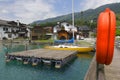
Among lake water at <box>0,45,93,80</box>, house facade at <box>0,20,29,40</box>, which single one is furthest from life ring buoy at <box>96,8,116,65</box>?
house facade at <box>0,20,29,40</box>

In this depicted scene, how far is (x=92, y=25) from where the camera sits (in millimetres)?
105438

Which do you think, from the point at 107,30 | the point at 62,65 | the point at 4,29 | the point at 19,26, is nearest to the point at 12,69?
the point at 62,65

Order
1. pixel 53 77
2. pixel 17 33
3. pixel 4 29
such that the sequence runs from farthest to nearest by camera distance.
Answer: pixel 17 33 < pixel 4 29 < pixel 53 77

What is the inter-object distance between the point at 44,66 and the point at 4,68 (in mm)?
4129

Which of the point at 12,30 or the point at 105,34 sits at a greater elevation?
the point at 12,30

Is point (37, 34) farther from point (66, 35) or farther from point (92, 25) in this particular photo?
point (92, 25)

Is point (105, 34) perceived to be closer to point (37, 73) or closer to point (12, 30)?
point (37, 73)

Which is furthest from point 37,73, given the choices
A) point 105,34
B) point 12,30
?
point 12,30

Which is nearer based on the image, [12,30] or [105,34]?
[105,34]

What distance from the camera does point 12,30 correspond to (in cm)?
7462

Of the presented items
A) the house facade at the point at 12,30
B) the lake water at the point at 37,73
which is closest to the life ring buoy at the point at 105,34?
the lake water at the point at 37,73

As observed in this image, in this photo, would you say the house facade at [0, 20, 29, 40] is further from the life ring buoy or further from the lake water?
the life ring buoy

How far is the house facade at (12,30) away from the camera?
7075 centimetres

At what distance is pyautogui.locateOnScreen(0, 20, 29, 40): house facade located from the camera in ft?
232
